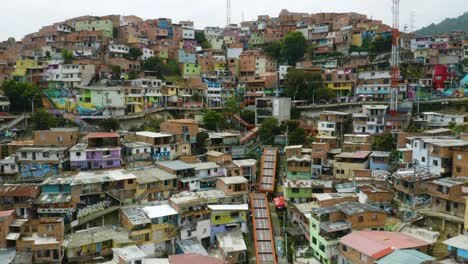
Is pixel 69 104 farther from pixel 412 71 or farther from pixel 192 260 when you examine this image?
pixel 412 71

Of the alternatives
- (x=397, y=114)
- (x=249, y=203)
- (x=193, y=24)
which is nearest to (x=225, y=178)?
(x=249, y=203)

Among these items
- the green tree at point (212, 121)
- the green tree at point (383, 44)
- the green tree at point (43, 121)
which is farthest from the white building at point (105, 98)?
the green tree at point (383, 44)

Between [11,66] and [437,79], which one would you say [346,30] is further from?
[11,66]

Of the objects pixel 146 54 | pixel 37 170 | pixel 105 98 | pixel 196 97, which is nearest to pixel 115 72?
pixel 105 98

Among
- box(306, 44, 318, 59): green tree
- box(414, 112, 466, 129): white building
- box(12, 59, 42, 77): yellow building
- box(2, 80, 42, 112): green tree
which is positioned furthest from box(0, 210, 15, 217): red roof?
box(306, 44, 318, 59): green tree

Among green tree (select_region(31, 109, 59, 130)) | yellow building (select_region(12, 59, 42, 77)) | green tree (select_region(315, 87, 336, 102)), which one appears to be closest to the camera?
green tree (select_region(31, 109, 59, 130))

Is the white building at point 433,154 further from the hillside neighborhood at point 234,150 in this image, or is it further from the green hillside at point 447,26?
the green hillside at point 447,26

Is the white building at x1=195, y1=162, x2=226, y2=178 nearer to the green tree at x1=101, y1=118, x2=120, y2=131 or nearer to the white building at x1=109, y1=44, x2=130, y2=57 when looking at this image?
the green tree at x1=101, y1=118, x2=120, y2=131
